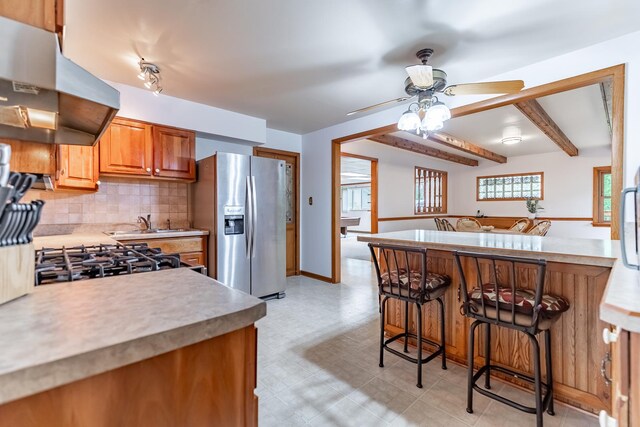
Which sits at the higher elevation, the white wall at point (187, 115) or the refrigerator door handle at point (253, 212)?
the white wall at point (187, 115)

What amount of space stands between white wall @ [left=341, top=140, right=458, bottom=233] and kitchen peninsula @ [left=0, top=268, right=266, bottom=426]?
5.19 meters

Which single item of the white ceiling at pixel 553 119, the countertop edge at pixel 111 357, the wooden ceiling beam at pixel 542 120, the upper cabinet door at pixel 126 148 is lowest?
the countertop edge at pixel 111 357

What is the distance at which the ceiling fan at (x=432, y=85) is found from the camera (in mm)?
2029

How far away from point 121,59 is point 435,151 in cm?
598

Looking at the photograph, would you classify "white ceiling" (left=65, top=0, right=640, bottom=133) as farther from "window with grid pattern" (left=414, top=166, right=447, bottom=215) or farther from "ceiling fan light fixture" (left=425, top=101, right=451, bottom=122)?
"window with grid pattern" (left=414, top=166, right=447, bottom=215)

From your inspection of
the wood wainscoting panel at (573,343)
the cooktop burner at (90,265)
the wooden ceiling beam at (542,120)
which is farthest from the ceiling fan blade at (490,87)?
the cooktop burner at (90,265)

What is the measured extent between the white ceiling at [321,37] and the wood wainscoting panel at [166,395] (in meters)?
1.97

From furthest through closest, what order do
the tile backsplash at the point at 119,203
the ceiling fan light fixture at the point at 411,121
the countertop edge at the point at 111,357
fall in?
the tile backsplash at the point at 119,203 < the ceiling fan light fixture at the point at 411,121 < the countertop edge at the point at 111,357

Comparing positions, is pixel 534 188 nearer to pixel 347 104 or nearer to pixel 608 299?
pixel 347 104

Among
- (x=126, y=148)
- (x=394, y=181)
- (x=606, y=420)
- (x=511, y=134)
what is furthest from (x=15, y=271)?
(x=394, y=181)

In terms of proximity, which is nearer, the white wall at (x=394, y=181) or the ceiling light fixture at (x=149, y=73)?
the ceiling light fixture at (x=149, y=73)

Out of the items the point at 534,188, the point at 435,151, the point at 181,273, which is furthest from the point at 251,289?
the point at 534,188

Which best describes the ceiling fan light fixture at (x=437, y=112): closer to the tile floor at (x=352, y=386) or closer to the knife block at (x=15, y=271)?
the tile floor at (x=352, y=386)

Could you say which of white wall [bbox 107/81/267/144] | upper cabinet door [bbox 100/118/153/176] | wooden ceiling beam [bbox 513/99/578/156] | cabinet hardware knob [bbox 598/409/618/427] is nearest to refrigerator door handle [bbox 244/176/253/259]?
white wall [bbox 107/81/267/144]
